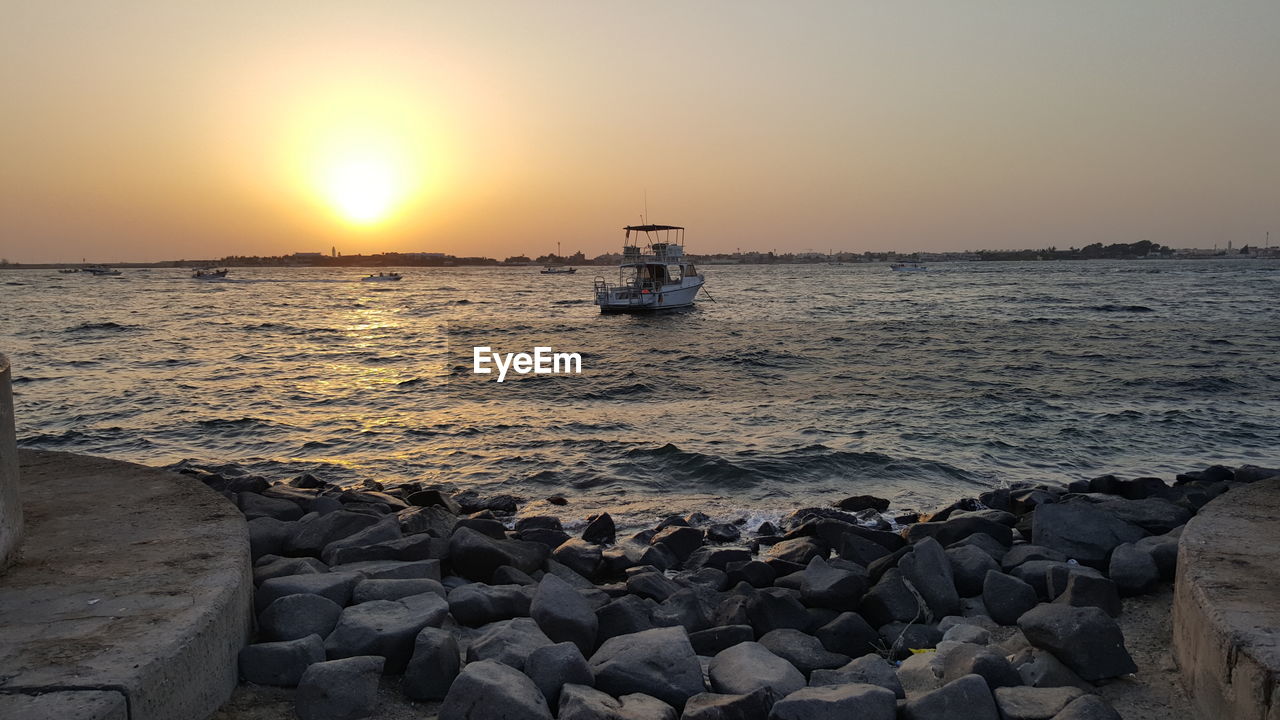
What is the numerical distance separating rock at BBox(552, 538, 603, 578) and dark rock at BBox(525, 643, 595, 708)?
256cm

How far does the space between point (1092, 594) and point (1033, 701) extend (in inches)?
59.0

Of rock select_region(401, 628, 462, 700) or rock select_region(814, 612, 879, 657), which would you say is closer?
rock select_region(401, 628, 462, 700)

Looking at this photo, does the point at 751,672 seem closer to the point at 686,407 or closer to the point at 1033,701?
the point at 1033,701

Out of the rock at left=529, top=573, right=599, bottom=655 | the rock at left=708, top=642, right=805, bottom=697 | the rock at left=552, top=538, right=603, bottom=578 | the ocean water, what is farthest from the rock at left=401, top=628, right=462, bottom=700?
the ocean water

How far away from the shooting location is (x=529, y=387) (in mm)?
20344

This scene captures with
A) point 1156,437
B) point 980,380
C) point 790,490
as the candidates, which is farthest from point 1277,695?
point 980,380

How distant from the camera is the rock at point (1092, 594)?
189 inches

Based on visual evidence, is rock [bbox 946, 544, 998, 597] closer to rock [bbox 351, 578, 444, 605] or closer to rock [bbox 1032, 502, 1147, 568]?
rock [bbox 1032, 502, 1147, 568]

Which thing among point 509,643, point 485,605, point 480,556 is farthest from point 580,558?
point 509,643

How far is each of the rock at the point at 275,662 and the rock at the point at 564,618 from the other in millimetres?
1202

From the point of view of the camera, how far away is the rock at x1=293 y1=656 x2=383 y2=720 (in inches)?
139

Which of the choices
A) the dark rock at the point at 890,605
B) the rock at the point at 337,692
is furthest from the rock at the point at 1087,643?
the rock at the point at 337,692

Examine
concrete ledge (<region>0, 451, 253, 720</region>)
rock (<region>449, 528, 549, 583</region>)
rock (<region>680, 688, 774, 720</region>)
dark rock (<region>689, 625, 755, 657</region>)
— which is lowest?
dark rock (<region>689, 625, 755, 657</region>)

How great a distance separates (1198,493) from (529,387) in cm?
1477
